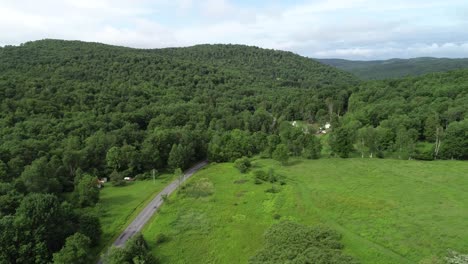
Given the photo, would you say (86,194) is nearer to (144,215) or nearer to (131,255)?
(144,215)

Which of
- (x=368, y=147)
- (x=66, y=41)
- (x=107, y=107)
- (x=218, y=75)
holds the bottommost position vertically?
(x=368, y=147)

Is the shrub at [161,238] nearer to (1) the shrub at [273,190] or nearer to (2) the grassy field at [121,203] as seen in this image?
(2) the grassy field at [121,203]

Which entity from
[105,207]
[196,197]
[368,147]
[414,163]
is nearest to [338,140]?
[368,147]

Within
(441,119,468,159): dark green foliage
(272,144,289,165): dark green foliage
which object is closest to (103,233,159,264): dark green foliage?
(272,144,289,165): dark green foliage

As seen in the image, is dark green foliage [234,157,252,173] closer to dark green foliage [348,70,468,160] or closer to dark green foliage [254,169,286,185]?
dark green foliage [254,169,286,185]

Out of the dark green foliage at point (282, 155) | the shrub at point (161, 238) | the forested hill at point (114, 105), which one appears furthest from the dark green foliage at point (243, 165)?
the shrub at point (161, 238)

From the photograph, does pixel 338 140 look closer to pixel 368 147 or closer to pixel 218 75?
pixel 368 147
